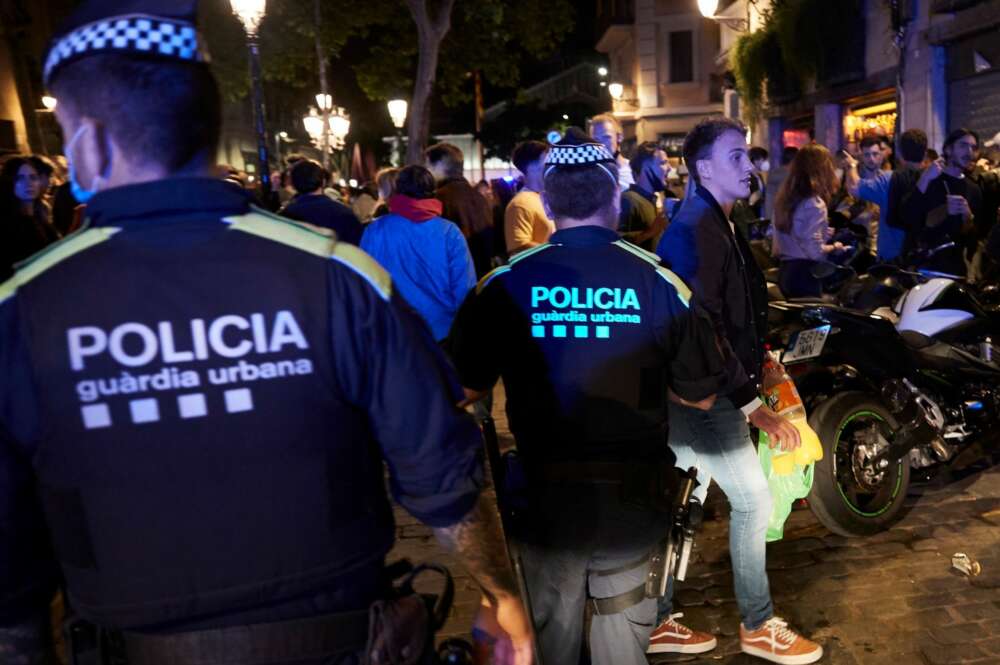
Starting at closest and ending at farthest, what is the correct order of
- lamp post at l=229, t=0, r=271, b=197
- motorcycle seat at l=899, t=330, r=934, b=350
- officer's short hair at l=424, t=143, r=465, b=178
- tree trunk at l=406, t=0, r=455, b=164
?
motorcycle seat at l=899, t=330, r=934, b=350 → officer's short hair at l=424, t=143, r=465, b=178 → lamp post at l=229, t=0, r=271, b=197 → tree trunk at l=406, t=0, r=455, b=164

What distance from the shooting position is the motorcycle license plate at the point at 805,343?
14.2 ft

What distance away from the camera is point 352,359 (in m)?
1.52

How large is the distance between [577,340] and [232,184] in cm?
120

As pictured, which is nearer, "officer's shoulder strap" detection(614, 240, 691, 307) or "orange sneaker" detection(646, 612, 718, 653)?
"officer's shoulder strap" detection(614, 240, 691, 307)

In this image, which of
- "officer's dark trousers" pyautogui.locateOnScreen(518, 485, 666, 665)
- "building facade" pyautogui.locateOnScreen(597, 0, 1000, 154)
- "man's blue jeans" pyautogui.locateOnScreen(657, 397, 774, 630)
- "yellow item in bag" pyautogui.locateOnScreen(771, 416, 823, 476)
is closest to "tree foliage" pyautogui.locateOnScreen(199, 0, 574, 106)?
"building facade" pyautogui.locateOnScreen(597, 0, 1000, 154)

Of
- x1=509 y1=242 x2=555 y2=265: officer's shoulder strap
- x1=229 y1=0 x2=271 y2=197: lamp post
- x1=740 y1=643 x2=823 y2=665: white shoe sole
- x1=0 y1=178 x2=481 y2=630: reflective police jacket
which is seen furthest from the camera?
x1=229 y1=0 x2=271 y2=197: lamp post

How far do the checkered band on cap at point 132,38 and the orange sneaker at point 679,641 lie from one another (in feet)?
9.53

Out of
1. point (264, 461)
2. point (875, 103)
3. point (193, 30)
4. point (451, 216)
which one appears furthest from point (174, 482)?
point (875, 103)

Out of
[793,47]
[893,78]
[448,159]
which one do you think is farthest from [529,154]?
[793,47]

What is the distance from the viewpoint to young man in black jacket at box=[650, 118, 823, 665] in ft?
10.5

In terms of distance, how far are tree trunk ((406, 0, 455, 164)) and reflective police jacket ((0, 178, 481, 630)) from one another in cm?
1807

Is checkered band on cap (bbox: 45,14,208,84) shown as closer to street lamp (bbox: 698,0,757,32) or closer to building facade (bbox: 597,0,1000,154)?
building facade (bbox: 597,0,1000,154)

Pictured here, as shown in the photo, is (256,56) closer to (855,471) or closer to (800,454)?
(855,471)

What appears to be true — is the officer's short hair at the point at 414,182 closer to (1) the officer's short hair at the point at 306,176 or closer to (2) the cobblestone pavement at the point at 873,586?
(1) the officer's short hair at the point at 306,176
